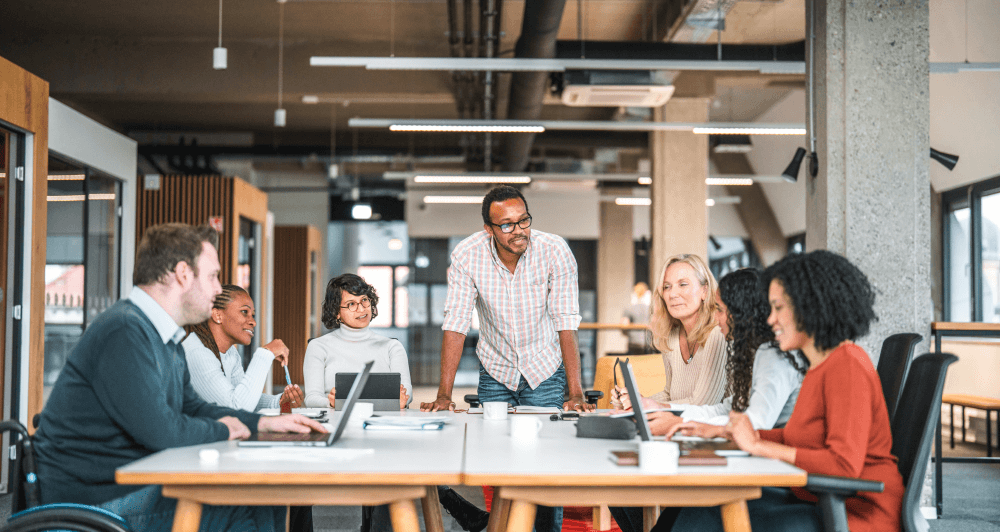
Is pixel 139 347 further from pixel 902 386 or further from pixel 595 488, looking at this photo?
pixel 902 386

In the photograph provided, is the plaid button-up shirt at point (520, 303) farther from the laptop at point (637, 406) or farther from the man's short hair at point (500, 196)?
the laptop at point (637, 406)

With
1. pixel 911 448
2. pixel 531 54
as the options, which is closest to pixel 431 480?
pixel 911 448

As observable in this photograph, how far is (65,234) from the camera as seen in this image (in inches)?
256

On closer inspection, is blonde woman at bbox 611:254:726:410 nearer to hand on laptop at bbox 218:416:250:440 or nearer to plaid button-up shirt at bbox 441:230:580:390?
plaid button-up shirt at bbox 441:230:580:390

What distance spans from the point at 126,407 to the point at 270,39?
8.12 meters

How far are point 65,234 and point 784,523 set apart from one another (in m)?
6.08

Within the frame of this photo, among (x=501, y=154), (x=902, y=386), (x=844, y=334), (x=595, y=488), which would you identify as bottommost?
(x=595, y=488)

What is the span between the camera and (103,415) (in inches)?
84.3

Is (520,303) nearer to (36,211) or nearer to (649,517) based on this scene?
(649,517)

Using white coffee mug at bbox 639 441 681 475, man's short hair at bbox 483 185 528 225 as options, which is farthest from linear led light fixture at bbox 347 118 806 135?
white coffee mug at bbox 639 441 681 475

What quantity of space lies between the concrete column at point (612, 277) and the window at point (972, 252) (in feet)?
21.1

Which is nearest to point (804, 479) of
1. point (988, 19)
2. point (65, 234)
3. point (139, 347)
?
point (139, 347)

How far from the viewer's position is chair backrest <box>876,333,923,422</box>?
2467 mm

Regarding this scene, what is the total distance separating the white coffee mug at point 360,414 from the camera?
279 centimetres
